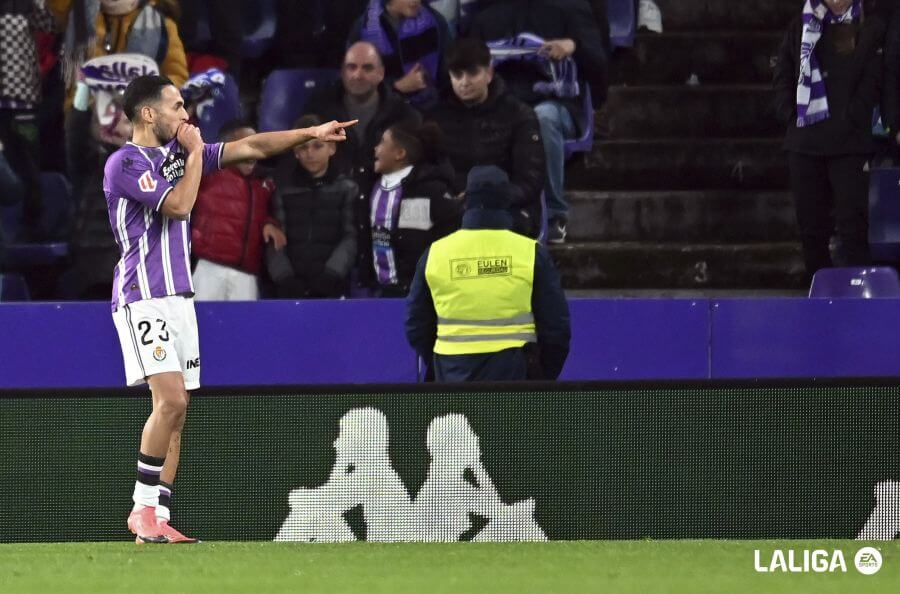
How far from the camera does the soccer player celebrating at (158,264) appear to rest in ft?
21.1

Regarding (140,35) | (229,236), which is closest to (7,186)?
(140,35)

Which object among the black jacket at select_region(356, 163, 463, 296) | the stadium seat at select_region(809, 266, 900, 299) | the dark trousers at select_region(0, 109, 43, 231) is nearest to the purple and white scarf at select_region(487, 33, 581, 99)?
the black jacket at select_region(356, 163, 463, 296)

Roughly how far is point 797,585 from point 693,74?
21.3 feet

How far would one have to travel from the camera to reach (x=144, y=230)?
657 centimetres

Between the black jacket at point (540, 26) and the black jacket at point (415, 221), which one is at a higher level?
the black jacket at point (540, 26)

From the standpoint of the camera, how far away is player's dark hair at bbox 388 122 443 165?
9422 millimetres

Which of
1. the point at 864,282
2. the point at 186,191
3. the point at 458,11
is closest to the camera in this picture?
the point at 186,191

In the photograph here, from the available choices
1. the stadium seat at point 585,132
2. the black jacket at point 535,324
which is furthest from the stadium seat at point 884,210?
the black jacket at point 535,324

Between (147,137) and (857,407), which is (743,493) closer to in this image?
(857,407)

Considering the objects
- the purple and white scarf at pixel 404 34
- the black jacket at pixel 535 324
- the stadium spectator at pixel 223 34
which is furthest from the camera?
the stadium spectator at pixel 223 34

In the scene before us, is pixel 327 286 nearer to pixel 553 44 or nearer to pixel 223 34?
pixel 553 44

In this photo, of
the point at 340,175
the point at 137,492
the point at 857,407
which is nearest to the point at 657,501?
the point at 857,407

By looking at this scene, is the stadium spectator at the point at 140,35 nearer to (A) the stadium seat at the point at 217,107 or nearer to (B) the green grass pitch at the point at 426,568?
(A) the stadium seat at the point at 217,107

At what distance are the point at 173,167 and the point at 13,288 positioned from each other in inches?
148
